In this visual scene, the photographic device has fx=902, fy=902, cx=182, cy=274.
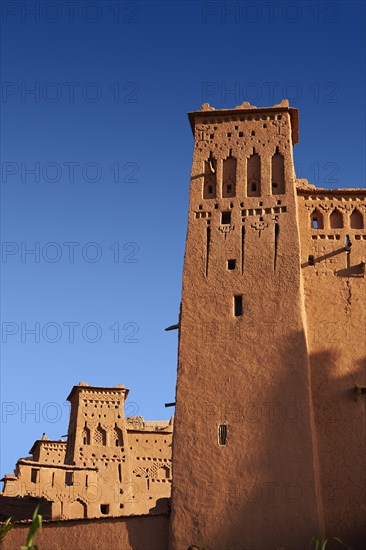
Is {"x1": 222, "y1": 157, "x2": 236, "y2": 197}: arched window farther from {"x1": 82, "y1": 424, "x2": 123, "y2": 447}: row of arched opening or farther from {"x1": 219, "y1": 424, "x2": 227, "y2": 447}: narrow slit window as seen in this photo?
{"x1": 82, "y1": 424, "x2": 123, "y2": 447}: row of arched opening

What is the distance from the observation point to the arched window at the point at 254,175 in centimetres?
2511

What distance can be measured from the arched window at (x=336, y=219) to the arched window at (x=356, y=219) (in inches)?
12.5

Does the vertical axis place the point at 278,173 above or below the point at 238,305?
above

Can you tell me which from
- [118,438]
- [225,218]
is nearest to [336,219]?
[225,218]

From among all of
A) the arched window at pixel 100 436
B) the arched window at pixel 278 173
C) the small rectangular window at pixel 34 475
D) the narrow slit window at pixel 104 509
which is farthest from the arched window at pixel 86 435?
the arched window at pixel 278 173

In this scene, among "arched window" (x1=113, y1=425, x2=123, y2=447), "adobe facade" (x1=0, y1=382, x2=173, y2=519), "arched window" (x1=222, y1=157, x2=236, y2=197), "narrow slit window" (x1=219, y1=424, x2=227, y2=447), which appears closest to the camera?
"narrow slit window" (x1=219, y1=424, x2=227, y2=447)

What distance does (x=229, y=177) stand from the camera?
1003 inches

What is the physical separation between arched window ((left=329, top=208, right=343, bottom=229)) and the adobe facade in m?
11.8

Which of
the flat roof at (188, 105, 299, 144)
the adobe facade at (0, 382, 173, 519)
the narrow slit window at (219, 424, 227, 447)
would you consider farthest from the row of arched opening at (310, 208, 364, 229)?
the adobe facade at (0, 382, 173, 519)

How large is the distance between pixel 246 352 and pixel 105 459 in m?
11.9

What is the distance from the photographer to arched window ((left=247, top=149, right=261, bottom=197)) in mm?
25109

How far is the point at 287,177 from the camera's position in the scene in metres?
24.9

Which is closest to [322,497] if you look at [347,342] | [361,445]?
[361,445]

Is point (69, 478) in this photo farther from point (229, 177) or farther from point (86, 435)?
point (229, 177)
